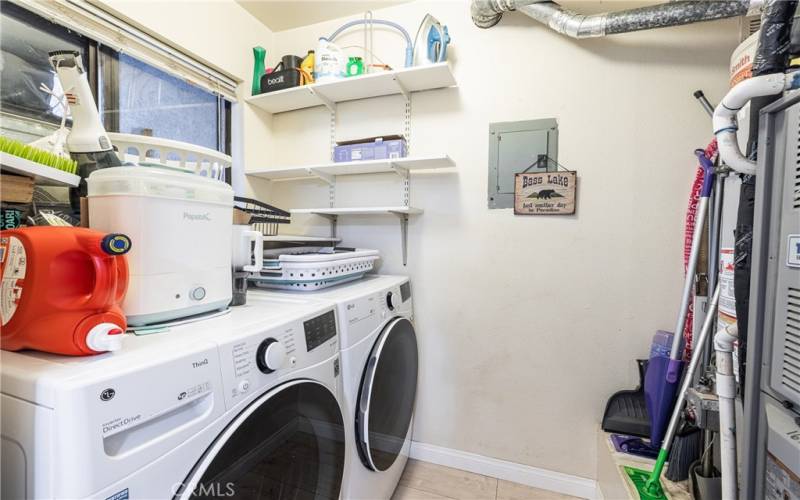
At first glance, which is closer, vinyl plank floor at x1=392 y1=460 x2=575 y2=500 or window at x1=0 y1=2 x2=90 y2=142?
window at x1=0 y1=2 x2=90 y2=142

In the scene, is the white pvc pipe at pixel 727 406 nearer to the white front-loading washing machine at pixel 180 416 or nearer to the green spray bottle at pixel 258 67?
the white front-loading washing machine at pixel 180 416

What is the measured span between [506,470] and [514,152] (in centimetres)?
161

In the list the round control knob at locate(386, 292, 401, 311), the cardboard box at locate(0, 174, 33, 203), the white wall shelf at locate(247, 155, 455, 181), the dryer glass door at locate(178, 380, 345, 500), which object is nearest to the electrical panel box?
the white wall shelf at locate(247, 155, 455, 181)

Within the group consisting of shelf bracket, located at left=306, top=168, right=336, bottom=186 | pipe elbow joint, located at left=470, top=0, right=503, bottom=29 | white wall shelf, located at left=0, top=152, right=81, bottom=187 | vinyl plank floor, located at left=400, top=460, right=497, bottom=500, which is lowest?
vinyl plank floor, located at left=400, top=460, right=497, bottom=500

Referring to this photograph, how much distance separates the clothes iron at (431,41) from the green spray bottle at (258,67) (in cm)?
92

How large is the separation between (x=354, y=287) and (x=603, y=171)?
4.15 ft

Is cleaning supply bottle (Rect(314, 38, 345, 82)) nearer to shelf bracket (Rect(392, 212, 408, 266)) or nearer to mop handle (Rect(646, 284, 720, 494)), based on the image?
shelf bracket (Rect(392, 212, 408, 266))

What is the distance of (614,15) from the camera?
137 cm

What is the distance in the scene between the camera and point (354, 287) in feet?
4.51

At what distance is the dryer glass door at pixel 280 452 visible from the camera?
0.60 metres

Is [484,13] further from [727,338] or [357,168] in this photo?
[727,338]

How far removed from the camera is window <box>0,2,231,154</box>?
44.2 inches

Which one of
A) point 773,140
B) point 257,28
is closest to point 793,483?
point 773,140

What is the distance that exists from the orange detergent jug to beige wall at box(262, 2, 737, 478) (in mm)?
1376
